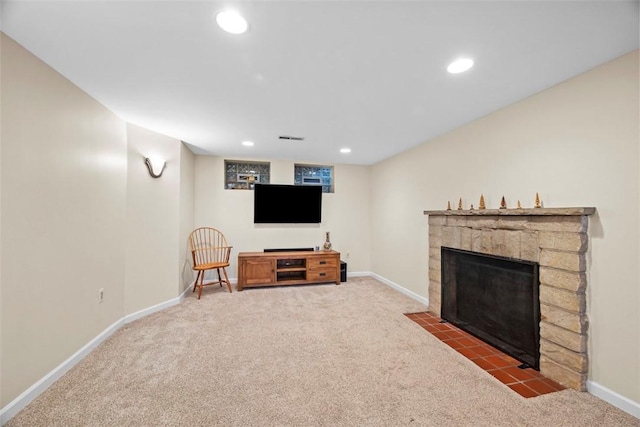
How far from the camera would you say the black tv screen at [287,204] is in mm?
4949

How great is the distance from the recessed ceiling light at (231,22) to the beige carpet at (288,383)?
2.35 metres

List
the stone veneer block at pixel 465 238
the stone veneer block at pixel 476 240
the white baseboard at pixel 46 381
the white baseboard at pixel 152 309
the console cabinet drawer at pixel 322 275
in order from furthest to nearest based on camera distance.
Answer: the console cabinet drawer at pixel 322 275 < the white baseboard at pixel 152 309 < the stone veneer block at pixel 465 238 < the stone veneer block at pixel 476 240 < the white baseboard at pixel 46 381

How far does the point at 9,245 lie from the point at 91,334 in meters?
1.24

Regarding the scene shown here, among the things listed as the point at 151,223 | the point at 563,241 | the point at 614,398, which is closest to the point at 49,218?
the point at 151,223

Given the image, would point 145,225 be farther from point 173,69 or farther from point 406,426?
point 406,426

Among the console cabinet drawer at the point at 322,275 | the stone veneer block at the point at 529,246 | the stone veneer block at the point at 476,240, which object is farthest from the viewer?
the console cabinet drawer at the point at 322,275

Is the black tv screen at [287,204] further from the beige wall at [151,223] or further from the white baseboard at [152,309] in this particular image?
the white baseboard at [152,309]

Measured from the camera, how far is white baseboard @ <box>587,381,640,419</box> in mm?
1667

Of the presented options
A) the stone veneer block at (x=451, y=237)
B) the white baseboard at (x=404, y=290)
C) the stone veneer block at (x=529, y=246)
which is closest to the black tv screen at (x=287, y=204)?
the white baseboard at (x=404, y=290)

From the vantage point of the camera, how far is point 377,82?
2.09m

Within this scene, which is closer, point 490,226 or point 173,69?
point 173,69

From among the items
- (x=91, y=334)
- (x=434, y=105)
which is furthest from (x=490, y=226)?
(x=91, y=334)

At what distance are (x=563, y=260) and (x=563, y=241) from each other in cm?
15

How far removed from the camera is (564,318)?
1989 mm
